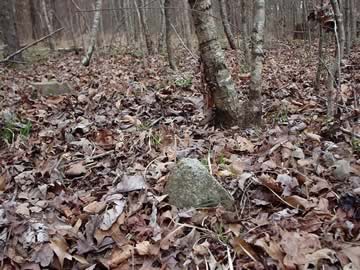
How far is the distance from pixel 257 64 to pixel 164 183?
1.49 m

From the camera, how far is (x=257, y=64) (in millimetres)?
3562

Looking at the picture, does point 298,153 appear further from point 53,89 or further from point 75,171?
point 53,89

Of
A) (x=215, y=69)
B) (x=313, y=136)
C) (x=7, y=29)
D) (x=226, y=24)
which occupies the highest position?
(x=7, y=29)

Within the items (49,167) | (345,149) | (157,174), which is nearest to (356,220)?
(345,149)

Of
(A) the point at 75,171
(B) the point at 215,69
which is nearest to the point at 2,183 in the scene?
(A) the point at 75,171

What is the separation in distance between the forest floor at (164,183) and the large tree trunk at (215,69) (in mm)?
165

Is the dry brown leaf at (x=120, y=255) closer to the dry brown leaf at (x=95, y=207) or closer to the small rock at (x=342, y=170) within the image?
the dry brown leaf at (x=95, y=207)

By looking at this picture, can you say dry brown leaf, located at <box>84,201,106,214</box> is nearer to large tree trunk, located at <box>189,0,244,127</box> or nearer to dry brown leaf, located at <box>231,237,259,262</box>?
dry brown leaf, located at <box>231,237,259,262</box>

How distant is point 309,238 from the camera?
81.3 inches

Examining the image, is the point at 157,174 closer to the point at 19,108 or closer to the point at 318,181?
the point at 318,181

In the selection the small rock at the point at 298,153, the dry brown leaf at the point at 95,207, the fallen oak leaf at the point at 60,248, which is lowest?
the fallen oak leaf at the point at 60,248

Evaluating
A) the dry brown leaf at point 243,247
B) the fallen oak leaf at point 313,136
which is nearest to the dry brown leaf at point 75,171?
the dry brown leaf at point 243,247

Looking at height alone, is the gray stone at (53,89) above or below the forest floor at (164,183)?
above

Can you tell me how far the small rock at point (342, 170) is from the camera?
2.58 m
